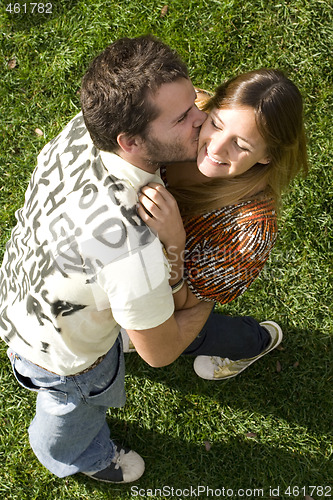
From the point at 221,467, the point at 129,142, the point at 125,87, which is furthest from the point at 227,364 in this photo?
the point at 125,87

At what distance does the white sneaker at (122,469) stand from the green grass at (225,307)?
0.48 ft

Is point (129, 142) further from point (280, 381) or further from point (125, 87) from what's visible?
point (280, 381)

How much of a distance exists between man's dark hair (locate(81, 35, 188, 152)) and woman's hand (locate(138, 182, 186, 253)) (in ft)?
1.01

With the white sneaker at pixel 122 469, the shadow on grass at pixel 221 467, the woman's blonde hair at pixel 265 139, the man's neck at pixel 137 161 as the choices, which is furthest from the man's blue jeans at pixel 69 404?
the man's neck at pixel 137 161

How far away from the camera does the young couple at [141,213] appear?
282cm

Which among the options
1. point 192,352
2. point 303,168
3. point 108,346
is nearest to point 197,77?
point 303,168

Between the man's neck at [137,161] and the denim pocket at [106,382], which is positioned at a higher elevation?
the man's neck at [137,161]

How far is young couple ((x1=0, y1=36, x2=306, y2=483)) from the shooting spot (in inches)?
111

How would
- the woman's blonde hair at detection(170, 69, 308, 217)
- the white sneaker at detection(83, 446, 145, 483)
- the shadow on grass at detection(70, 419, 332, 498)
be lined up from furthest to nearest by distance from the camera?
the shadow on grass at detection(70, 419, 332, 498) < the white sneaker at detection(83, 446, 145, 483) < the woman's blonde hair at detection(170, 69, 308, 217)

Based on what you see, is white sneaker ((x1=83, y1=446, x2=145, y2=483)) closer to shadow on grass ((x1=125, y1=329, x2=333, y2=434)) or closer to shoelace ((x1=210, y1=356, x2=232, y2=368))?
shadow on grass ((x1=125, y1=329, x2=333, y2=434))

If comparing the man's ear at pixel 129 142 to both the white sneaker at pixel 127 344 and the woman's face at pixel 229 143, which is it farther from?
the white sneaker at pixel 127 344

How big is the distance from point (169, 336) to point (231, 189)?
0.95 metres

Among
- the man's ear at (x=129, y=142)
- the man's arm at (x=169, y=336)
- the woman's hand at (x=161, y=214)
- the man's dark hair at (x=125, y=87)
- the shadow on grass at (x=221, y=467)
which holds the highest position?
the man's dark hair at (x=125, y=87)

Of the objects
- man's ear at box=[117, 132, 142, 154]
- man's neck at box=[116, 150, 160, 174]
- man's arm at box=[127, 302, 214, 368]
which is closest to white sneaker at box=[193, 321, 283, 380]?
man's arm at box=[127, 302, 214, 368]
